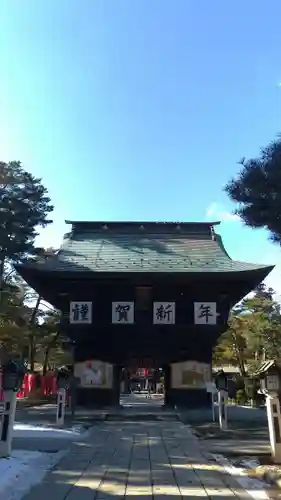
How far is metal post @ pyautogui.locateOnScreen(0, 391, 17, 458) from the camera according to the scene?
28.7 feet

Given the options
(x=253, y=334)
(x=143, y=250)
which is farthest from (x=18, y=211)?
(x=253, y=334)

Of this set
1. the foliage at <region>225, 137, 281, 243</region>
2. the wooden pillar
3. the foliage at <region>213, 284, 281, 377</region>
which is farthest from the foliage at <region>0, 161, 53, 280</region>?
the foliage at <region>225, 137, 281, 243</region>

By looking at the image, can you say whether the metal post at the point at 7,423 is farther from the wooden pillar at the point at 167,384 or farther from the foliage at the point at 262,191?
the wooden pillar at the point at 167,384

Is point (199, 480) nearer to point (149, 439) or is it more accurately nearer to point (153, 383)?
point (149, 439)

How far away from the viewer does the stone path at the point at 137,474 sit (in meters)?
6.47

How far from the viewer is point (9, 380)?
9031mm

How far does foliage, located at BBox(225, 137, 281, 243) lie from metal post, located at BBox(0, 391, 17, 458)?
5.40 m

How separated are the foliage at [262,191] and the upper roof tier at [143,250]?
15.3 metres

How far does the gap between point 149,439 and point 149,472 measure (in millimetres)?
4803

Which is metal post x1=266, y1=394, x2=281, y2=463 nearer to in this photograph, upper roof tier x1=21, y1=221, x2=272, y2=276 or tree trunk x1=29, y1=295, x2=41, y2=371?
upper roof tier x1=21, y1=221, x2=272, y2=276

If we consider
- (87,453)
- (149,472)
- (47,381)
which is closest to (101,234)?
(47,381)

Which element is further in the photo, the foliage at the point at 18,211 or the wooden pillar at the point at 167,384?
the foliage at the point at 18,211

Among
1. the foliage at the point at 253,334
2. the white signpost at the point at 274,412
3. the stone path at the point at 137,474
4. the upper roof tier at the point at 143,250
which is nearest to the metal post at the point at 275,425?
the white signpost at the point at 274,412

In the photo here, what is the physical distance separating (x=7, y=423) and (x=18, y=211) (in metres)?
21.3
